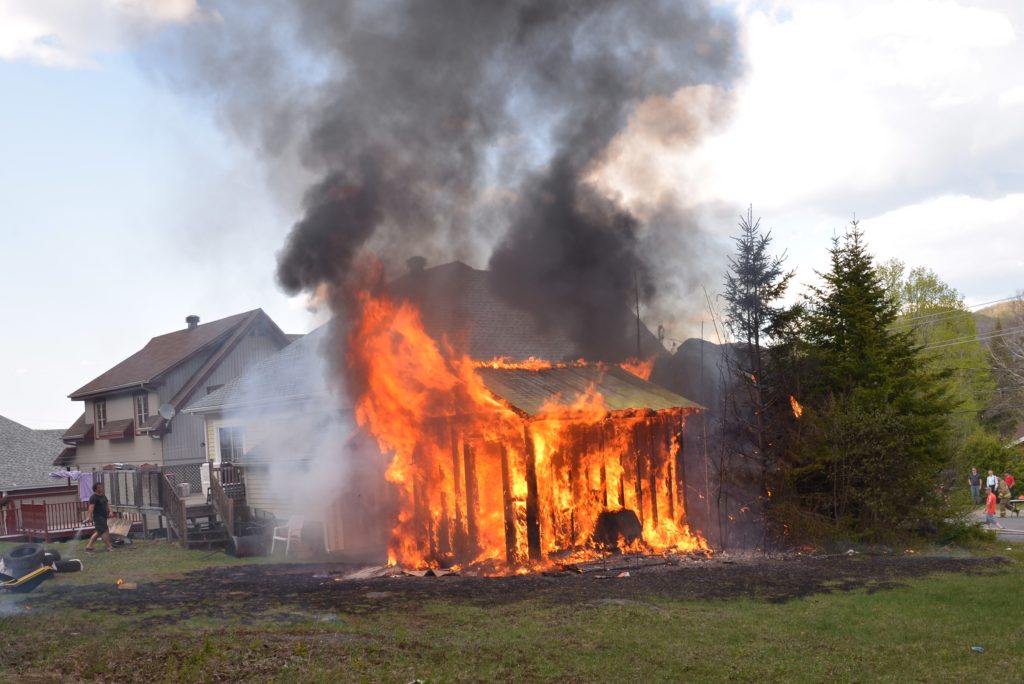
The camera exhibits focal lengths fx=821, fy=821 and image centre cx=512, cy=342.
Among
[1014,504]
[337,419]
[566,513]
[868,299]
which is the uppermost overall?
[868,299]

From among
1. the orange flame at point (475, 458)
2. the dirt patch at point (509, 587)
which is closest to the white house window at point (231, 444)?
the dirt patch at point (509, 587)

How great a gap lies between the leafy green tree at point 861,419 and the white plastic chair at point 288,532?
11.9 metres

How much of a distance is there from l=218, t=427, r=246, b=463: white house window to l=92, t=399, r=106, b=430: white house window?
9873mm

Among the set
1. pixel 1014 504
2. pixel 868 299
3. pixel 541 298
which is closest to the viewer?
pixel 868 299

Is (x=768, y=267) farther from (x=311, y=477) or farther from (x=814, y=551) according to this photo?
(x=311, y=477)

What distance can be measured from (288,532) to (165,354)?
55.0 ft

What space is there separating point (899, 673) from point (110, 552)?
2105 cm

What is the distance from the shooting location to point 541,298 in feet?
70.8

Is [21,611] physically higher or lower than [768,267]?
lower

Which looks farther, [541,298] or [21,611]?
[541,298]

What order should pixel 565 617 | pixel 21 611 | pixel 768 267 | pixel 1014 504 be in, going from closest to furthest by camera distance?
pixel 565 617, pixel 21 611, pixel 768 267, pixel 1014 504

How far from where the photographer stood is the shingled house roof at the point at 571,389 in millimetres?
16730

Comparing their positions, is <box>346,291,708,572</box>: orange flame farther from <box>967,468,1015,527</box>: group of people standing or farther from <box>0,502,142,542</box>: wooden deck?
<box>0,502,142,542</box>: wooden deck

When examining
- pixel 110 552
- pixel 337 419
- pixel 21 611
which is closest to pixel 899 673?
pixel 21 611
